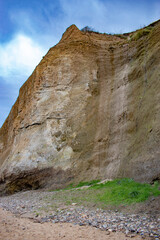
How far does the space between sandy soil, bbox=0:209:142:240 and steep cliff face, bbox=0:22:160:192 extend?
15.7 ft

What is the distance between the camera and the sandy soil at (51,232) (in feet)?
17.2

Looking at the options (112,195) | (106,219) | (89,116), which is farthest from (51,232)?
(89,116)

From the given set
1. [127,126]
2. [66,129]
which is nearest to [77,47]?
[66,129]

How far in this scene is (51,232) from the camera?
5.67 m

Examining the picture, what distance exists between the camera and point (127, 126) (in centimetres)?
1345

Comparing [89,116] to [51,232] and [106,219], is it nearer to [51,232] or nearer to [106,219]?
[106,219]

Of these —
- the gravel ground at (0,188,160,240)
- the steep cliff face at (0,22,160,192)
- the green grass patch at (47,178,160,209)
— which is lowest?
the gravel ground at (0,188,160,240)

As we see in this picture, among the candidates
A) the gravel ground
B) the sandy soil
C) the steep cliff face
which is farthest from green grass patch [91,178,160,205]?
the sandy soil

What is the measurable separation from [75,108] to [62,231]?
11.8 m

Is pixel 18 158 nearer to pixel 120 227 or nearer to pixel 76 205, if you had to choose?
pixel 76 205

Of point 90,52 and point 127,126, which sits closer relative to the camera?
point 127,126

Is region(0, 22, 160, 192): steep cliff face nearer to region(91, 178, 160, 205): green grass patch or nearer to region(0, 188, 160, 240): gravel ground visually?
region(91, 178, 160, 205): green grass patch

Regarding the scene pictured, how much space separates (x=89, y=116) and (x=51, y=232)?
36.6ft

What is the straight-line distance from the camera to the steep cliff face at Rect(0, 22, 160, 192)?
12234 millimetres
